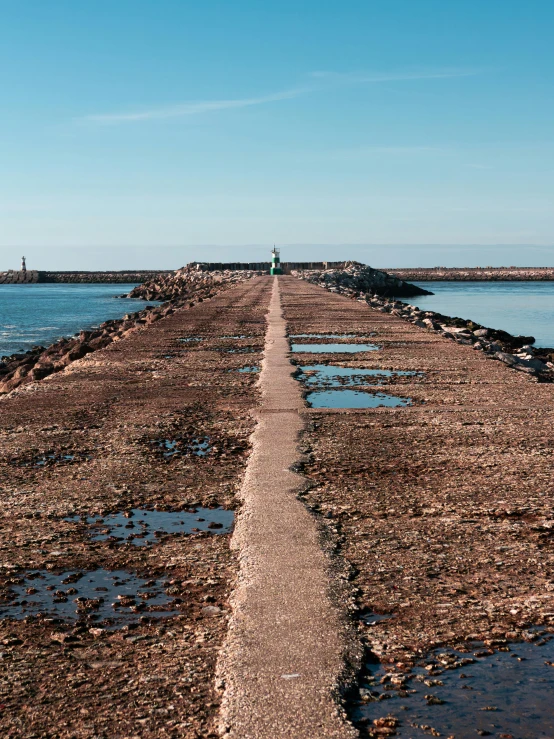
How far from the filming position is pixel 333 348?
1714cm

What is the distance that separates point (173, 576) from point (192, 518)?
111 cm

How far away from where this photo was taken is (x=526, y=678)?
3.97m

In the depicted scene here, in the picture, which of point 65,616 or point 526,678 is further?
point 65,616

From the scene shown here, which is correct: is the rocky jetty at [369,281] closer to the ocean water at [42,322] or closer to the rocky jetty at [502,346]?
the ocean water at [42,322]

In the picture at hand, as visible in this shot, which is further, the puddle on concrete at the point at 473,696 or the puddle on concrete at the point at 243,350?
the puddle on concrete at the point at 243,350

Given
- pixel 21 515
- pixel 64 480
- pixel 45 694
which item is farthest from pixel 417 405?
pixel 45 694

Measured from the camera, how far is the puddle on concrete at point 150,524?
5840mm

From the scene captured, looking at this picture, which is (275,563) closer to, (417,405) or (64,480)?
(64,480)

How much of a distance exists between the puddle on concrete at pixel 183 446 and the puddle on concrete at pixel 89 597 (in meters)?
2.91

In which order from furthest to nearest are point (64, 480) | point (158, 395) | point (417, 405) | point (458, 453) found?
point (158, 395)
point (417, 405)
point (458, 453)
point (64, 480)

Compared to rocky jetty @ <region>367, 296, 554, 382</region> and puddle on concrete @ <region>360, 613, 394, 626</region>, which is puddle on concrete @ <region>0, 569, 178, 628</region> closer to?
puddle on concrete @ <region>360, 613, 394, 626</region>

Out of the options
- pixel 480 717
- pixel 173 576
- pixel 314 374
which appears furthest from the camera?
pixel 314 374

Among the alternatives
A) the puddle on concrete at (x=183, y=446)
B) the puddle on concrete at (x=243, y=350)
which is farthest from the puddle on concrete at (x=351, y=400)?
the puddle on concrete at (x=243, y=350)

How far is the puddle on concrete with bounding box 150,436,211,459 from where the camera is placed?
816 centimetres
